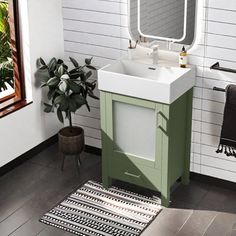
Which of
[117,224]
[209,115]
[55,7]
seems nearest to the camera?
[117,224]

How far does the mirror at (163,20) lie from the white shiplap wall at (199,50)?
86 mm

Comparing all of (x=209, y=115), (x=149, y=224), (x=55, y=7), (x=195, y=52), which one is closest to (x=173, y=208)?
A: (x=149, y=224)

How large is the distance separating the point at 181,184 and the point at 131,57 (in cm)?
111

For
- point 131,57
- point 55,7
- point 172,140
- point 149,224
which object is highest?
point 55,7

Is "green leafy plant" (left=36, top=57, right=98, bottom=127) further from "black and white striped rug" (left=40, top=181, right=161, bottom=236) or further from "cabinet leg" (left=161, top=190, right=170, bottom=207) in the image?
"cabinet leg" (left=161, top=190, right=170, bottom=207)

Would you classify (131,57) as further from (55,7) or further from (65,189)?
(65,189)

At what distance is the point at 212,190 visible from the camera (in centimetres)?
466

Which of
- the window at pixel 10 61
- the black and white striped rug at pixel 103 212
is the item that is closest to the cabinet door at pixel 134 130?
the black and white striped rug at pixel 103 212

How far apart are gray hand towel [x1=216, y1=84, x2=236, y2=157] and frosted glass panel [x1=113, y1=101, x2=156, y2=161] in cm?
54

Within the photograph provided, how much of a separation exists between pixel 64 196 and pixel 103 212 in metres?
0.39

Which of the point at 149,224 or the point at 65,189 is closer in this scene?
the point at 149,224

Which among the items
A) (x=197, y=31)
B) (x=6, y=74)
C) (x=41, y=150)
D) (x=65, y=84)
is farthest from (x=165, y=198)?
(x=6, y=74)

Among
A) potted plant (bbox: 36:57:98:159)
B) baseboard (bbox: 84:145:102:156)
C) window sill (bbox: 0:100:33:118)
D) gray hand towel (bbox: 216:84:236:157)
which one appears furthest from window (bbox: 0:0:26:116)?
gray hand towel (bbox: 216:84:236:157)

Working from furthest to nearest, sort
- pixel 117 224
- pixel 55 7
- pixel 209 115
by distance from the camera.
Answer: pixel 55 7 → pixel 209 115 → pixel 117 224
